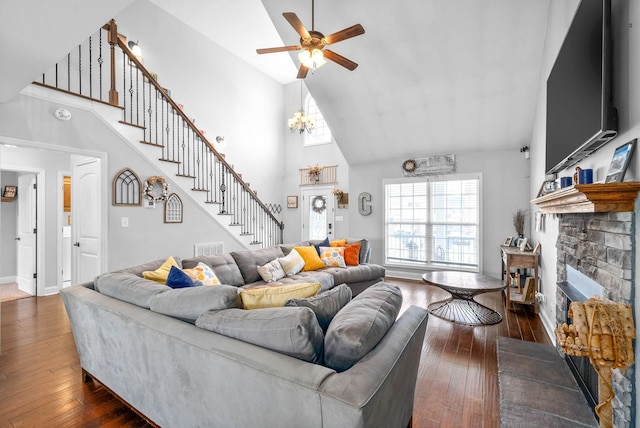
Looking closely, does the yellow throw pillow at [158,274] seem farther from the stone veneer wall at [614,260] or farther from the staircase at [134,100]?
the stone veneer wall at [614,260]

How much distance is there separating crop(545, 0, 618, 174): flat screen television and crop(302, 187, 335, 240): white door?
5.39 m

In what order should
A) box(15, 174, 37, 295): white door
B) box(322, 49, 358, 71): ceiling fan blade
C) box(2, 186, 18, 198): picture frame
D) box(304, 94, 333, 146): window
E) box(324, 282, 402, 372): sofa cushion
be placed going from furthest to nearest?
box(304, 94, 333, 146): window < box(2, 186, 18, 198): picture frame < box(15, 174, 37, 295): white door < box(322, 49, 358, 71): ceiling fan blade < box(324, 282, 402, 372): sofa cushion

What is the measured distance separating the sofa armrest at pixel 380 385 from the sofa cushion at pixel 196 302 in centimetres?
73

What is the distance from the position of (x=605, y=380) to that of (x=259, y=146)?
24.7ft

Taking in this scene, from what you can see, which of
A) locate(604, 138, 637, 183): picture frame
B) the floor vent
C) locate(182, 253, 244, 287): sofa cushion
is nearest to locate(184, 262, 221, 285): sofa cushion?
locate(182, 253, 244, 287): sofa cushion

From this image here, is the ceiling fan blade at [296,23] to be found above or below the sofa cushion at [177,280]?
above

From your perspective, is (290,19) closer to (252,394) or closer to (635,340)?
(252,394)

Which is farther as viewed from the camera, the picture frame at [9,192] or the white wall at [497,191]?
the picture frame at [9,192]

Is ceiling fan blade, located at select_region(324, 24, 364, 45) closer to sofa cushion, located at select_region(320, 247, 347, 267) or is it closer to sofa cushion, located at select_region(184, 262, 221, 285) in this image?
sofa cushion, located at select_region(184, 262, 221, 285)

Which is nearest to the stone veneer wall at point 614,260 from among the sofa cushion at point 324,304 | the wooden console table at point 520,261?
A: the sofa cushion at point 324,304

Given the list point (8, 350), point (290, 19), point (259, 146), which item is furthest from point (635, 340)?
point (259, 146)

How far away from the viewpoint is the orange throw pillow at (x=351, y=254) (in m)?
4.53

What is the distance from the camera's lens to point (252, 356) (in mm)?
1234

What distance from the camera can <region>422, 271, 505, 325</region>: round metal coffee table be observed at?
10.8 ft
